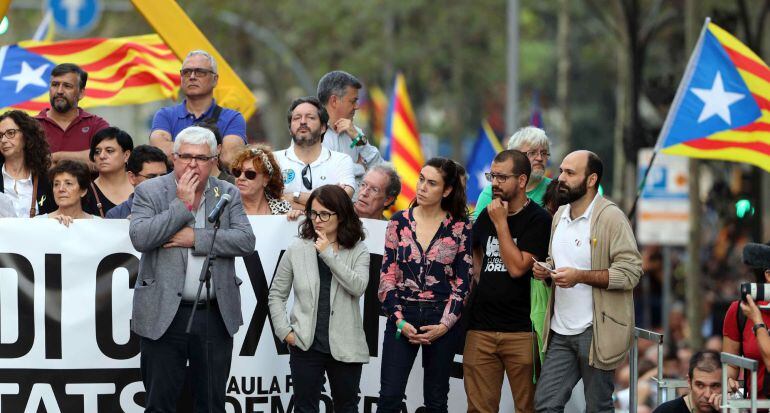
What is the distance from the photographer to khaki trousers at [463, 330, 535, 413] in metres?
9.59

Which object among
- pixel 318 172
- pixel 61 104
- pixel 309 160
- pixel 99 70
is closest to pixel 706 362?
pixel 318 172

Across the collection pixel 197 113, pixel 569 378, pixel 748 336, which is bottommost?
pixel 569 378

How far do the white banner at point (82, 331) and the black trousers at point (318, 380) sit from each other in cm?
78

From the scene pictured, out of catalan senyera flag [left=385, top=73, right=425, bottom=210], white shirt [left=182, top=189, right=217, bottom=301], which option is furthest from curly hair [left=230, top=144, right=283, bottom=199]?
catalan senyera flag [left=385, top=73, right=425, bottom=210]

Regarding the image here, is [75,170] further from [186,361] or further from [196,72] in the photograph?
[196,72]

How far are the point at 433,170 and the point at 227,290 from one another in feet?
5.09

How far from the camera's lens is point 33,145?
10125 millimetres

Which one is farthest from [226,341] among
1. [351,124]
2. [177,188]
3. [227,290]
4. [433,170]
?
[351,124]

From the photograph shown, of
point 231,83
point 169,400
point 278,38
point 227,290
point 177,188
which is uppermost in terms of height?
point 278,38

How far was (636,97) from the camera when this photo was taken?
1881 cm

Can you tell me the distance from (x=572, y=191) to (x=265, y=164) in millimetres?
2063

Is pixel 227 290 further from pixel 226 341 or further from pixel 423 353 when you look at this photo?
pixel 423 353

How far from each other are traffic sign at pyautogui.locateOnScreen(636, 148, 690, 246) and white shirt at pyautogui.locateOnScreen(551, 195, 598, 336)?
468 inches

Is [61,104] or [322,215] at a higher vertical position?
[61,104]
